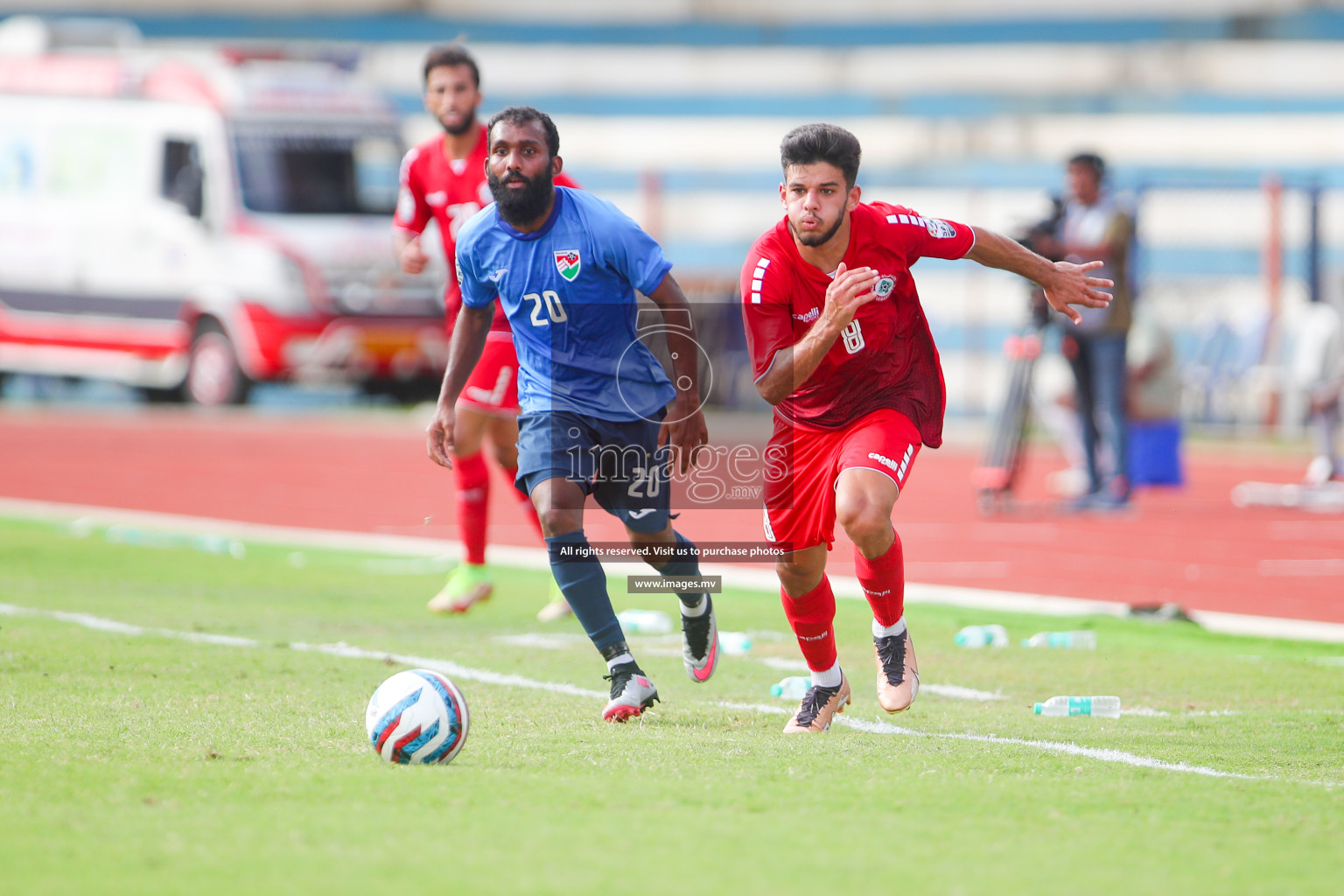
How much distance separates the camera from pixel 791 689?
269 inches

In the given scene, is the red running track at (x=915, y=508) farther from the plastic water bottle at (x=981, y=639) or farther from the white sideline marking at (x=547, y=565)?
the plastic water bottle at (x=981, y=639)

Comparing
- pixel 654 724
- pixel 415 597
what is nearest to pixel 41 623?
pixel 415 597

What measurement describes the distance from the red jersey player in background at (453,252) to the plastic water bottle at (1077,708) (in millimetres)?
2986

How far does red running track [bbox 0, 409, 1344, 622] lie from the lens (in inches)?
421

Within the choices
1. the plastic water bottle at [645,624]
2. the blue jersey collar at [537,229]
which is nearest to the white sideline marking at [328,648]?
the plastic water bottle at [645,624]

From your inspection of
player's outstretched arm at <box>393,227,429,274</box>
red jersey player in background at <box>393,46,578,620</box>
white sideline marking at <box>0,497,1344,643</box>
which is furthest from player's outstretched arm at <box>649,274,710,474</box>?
white sideline marking at <box>0,497,1344,643</box>

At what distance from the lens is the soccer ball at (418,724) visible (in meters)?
5.15

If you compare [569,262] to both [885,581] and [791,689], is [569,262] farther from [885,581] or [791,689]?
[791,689]

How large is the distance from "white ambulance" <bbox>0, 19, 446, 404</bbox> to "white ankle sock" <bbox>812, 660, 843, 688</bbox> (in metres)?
15.1

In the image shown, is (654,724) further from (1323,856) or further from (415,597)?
(415,597)

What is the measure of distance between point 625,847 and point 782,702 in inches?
97.9

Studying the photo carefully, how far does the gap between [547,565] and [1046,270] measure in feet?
18.1

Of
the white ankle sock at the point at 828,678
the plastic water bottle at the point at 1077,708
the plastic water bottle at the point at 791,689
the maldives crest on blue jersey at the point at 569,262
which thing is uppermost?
the maldives crest on blue jersey at the point at 569,262

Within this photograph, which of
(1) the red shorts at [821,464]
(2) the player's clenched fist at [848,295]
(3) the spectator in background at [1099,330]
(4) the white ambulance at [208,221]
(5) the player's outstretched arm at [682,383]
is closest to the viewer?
(2) the player's clenched fist at [848,295]
